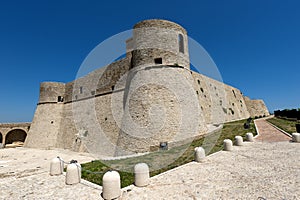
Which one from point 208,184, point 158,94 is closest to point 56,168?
point 208,184

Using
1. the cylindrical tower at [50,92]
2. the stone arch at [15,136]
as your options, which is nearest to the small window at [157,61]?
the cylindrical tower at [50,92]

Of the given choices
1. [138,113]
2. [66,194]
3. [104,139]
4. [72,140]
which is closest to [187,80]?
[138,113]

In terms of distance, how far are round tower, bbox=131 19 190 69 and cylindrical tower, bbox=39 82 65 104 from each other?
18148mm

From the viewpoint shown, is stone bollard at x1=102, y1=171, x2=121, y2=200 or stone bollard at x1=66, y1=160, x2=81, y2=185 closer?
stone bollard at x1=102, y1=171, x2=121, y2=200

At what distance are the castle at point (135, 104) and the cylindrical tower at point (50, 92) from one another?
140 mm

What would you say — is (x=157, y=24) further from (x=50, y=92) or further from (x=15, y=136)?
(x=15, y=136)

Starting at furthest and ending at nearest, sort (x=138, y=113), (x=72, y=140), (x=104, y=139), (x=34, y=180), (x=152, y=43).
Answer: (x=72, y=140)
(x=104, y=139)
(x=152, y=43)
(x=138, y=113)
(x=34, y=180)

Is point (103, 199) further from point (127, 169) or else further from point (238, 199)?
point (238, 199)

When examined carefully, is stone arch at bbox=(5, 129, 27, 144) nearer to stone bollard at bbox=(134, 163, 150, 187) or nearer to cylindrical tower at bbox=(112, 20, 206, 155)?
cylindrical tower at bbox=(112, 20, 206, 155)

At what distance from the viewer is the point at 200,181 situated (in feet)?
16.2

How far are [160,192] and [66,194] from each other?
2.75 metres

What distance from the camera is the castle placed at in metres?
12.4

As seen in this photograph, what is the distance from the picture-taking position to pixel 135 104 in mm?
13156

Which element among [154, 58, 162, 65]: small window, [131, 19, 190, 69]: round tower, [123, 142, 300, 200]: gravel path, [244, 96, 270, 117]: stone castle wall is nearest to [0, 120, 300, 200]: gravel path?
[123, 142, 300, 200]: gravel path
